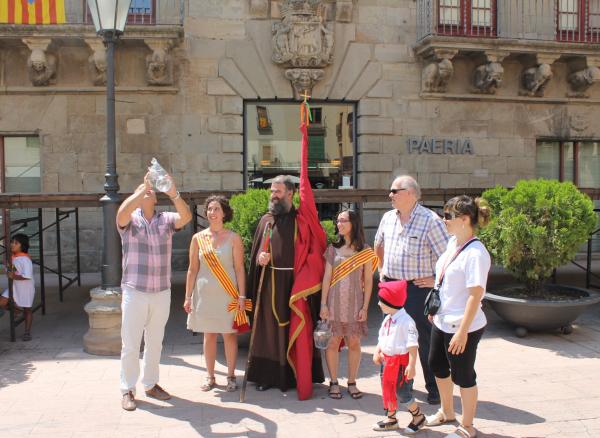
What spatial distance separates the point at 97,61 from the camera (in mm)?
10867

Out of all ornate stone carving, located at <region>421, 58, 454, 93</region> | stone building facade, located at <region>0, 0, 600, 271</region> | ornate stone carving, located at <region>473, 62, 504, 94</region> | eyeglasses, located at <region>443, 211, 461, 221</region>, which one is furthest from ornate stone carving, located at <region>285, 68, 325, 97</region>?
A: eyeglasses, located at <region>443, 211, 461, 221</region>

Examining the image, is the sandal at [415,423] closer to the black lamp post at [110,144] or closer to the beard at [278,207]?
the beard at [278,207]

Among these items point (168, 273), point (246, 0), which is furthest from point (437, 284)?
point (246, 0)

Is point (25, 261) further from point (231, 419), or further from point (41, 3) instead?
point (41, 3)

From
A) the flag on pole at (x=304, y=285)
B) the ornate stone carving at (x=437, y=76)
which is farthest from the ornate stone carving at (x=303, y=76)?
the flag on pole at (x=304, y=285)

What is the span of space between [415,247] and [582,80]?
9.82m

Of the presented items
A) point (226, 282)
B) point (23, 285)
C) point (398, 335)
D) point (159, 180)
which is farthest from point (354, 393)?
point (23, 285)

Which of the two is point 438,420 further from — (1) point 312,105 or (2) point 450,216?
(1) point 312,105

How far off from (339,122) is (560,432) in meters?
8.76

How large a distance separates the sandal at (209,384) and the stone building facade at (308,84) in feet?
21.0

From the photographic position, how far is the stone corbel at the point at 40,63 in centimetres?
1072

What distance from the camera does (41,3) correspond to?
1059cm

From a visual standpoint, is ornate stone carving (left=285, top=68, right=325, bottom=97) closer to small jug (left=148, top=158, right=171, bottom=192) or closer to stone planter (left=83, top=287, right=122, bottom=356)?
stone planter (left=83, top=287, right=122, bottom=356)

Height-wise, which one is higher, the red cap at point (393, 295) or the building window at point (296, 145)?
the building window at point (296, 145)
